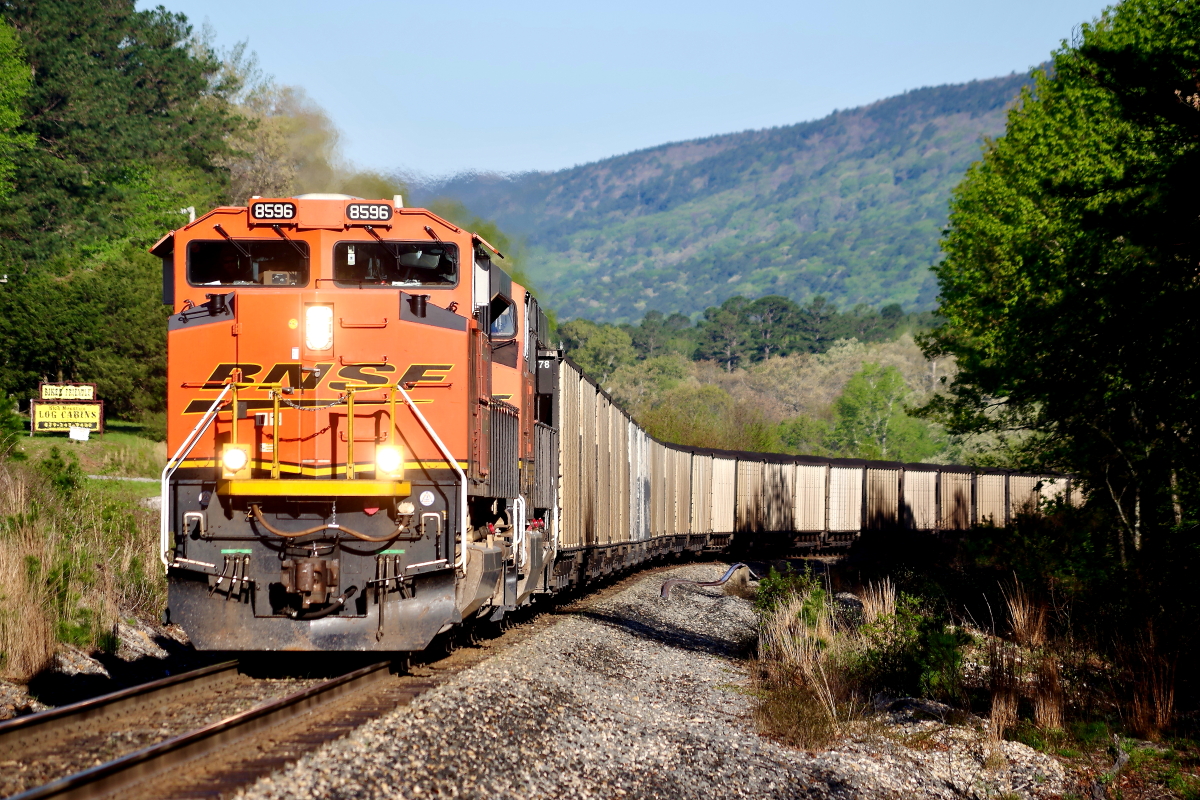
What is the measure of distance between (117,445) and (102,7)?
92.3 feet

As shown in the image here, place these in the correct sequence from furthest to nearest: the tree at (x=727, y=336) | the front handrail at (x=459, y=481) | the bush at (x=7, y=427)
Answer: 1. the tree at (x=727, y=336)
2. the bush at (x=7, y=427)
3. the front handrail at (x=459, y=481)

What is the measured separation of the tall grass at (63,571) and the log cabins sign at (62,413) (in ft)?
67.4

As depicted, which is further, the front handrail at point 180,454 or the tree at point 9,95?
the tree at point 9,95

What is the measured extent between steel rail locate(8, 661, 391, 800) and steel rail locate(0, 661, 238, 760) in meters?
0.67

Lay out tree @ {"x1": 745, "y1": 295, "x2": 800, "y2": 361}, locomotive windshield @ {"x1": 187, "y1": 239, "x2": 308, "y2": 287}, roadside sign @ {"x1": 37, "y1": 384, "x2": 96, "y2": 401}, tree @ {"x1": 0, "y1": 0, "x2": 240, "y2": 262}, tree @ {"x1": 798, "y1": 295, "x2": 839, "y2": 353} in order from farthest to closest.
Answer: tree @ {"x1": 798, "y1": 295, "x2": 839, "y2": 353}
tree @ {"x1": 745, "y1": 295, "x2": 800, "y2": 361}
tree @ {"x1": 0, "y1": 0, "x2": 240, "y2": 262}
roadside sign @ {"x1": 37, "y1": 384, "x2": 96, "y2": 401}
locomotive windshield @ {"x1": 187, "y1": 239, "x2": 308, "y2": 287}

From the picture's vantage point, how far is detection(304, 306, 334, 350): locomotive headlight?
8.96 meters

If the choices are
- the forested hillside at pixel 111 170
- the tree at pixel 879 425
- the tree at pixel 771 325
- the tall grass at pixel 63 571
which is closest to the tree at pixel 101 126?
the forested hillside at pixel 111 170

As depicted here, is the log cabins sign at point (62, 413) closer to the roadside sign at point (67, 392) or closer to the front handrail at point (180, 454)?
the roadside sign at point (67, 392)

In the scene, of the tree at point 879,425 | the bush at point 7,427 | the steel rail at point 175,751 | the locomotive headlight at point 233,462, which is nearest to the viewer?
the steel rail at point 175,751

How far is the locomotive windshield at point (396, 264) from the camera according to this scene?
30.3 feet

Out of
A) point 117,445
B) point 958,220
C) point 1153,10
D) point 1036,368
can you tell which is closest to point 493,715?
point 1036,368

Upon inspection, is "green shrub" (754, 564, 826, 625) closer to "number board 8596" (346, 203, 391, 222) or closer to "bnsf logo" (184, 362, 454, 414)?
"bnsf logo" (184, 362, 454, 414)

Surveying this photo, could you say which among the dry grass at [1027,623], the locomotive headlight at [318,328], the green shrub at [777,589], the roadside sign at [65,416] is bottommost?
the dry grass at [1027,623]

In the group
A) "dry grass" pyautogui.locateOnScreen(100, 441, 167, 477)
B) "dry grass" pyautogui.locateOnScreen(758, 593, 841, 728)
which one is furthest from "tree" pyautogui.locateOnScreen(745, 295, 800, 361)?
"dry grass" pyautogui.locateOnScreen(758, 593, 841, 728)
